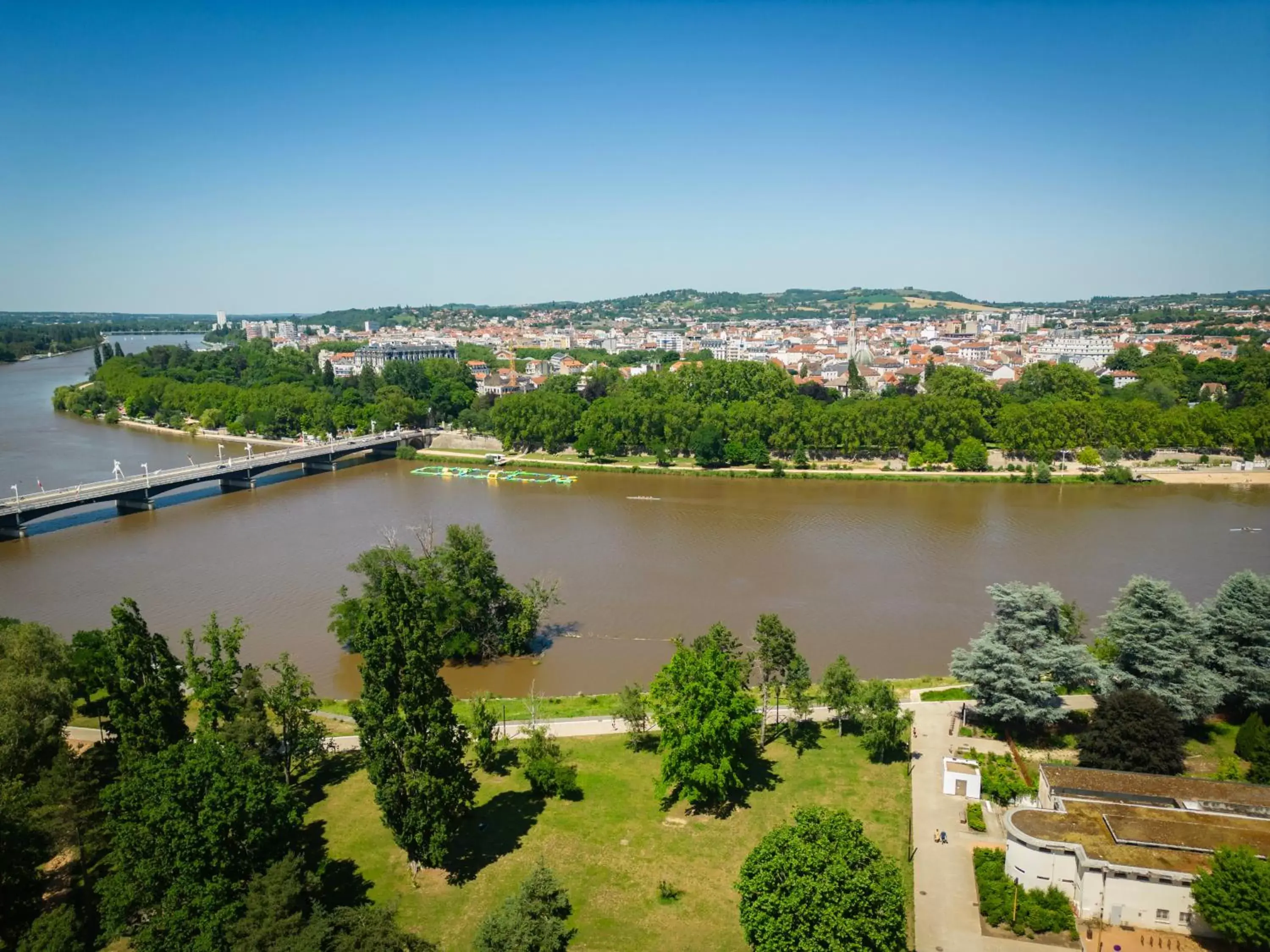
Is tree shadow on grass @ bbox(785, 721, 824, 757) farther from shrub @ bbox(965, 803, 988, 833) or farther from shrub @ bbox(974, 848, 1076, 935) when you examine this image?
shrub @ bbox(974, 848, 1076, 935)

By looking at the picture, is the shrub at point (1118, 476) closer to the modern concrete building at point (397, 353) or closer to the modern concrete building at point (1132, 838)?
the modern concrete building at point (1132, 838)

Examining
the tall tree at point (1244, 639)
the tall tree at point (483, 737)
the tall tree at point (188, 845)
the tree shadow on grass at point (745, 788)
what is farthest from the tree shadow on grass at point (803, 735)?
the tall tree at point (188, 845)

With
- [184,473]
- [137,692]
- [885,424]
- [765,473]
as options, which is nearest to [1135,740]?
[137,692]

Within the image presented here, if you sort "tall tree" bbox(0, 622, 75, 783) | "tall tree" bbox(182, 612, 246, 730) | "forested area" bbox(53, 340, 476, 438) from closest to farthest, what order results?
"tall tree" bbox(0, 622, 75, 783), "tall tree" bbox(182, 612, 246, 730), "forested area" bbox(53, 340, 476, 438)

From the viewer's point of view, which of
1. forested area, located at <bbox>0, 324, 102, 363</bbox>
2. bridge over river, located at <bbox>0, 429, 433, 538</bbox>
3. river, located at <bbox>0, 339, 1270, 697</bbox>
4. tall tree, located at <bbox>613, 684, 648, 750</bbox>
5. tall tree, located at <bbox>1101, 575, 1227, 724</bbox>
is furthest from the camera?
forested area, located at <bbox>0, 324, 102, 363</bbox>

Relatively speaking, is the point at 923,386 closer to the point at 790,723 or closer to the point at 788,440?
the point at 788,440

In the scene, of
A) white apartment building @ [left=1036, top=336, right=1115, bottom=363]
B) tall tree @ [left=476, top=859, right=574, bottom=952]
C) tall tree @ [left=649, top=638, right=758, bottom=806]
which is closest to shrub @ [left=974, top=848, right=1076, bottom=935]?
tall tree @ [left=649, top=638, right=758, bottom=806]
